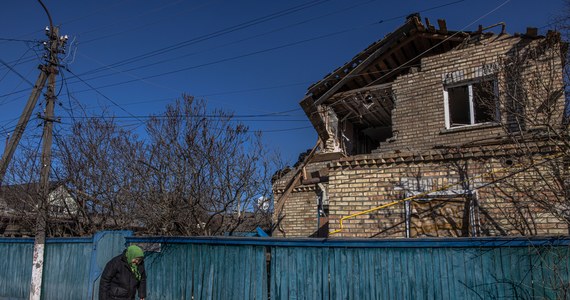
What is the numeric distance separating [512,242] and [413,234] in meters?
2.44

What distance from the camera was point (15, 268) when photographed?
33.9 feet

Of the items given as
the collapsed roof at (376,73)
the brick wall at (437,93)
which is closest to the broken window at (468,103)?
the brick wall at (437,93)

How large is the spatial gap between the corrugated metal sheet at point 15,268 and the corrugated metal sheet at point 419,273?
7.40 metres

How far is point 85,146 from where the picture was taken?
1295cm

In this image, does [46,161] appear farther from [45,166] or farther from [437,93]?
[437,93]

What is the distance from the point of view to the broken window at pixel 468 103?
800cm

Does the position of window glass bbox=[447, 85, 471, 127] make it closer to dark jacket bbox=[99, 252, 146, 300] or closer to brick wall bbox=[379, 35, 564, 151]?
brick wall bbox=[379, 35, 564, 151]

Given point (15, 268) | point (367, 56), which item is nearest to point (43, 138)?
point (15, 268)

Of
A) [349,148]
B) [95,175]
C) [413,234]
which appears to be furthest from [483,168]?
[95,175]

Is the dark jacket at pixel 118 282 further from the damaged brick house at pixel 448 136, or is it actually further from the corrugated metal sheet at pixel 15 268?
the corrugated metal sheet at pixel 15 268

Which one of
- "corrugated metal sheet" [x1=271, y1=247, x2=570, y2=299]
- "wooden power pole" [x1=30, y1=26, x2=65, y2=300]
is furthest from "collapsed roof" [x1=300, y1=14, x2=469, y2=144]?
"wooden power pole" [x1=30, y1=26, x2=65, y2=300]

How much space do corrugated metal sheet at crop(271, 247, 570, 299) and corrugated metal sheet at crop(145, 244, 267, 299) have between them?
0.33 m

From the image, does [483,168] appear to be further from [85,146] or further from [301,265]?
[85,146]

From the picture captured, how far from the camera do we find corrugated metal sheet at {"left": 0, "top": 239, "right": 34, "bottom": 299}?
10.0 meters
